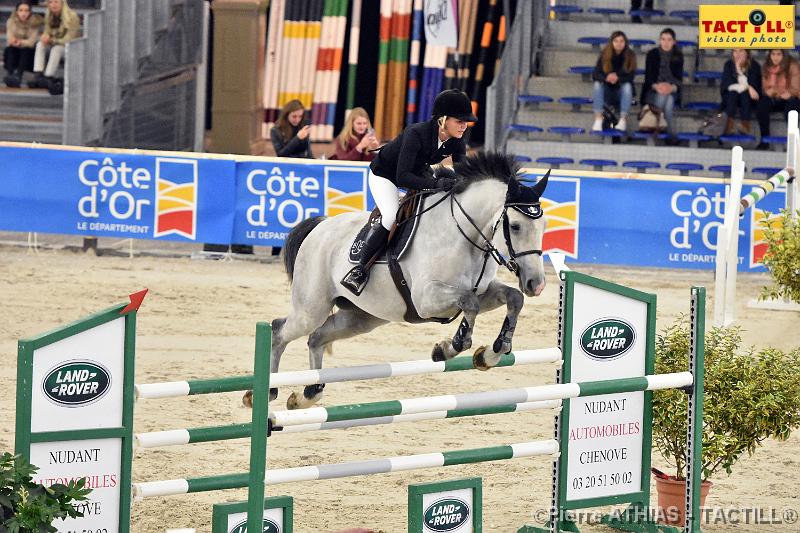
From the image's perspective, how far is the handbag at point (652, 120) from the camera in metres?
17.1

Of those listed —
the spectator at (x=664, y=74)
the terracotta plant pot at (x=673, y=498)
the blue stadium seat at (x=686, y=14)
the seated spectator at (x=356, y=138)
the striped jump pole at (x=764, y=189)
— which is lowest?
the terracotta plant pot at (x=673, y=498)

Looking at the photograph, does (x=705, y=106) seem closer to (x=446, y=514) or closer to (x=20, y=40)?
(x=20, y=40)

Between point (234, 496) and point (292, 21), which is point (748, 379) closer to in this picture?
point (234, 496)

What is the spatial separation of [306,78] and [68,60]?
480cm

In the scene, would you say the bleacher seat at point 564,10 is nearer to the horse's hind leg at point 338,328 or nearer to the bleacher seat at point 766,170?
the bleacher seat at point 766,170

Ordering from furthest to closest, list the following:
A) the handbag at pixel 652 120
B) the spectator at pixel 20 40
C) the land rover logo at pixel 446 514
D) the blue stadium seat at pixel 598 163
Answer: the spectator at pixel 20 40, the handbag at pixel 652 120, the blue stadium seat at pixel 598 163, the land rover logo at pixel 446 514

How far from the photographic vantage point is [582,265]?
45.5ft

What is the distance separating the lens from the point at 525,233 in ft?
20.6

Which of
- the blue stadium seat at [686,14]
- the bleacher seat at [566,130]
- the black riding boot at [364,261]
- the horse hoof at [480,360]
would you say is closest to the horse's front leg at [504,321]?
the horse hoof at [480,360]

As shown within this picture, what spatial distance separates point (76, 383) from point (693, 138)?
13.0 meters

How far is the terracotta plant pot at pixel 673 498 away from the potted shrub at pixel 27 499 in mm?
3318

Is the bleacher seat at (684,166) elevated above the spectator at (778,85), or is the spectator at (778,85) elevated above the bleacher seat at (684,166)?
the spectator at (778,85)

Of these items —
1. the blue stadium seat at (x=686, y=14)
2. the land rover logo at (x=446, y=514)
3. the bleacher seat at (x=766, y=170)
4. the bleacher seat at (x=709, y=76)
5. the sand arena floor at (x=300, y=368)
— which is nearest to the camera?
the land rover logo at (x=446, y=514)

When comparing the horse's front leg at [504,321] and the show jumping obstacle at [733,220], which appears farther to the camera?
the show jumping obstacle at [733,220]
